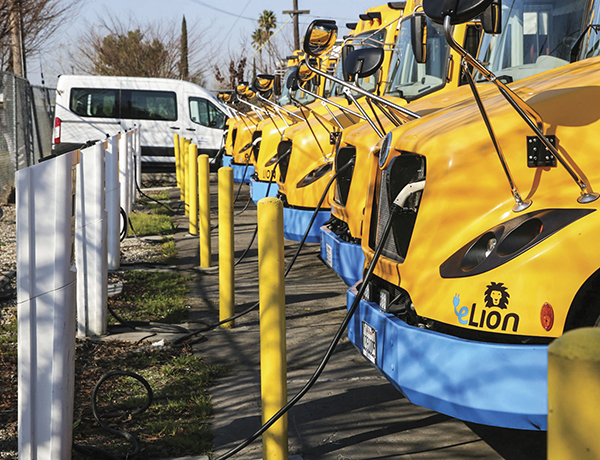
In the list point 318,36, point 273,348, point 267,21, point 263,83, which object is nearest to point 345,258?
point 273,348

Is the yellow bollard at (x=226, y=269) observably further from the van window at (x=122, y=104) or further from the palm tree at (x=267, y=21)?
the palm tree at (x=267, y=21)

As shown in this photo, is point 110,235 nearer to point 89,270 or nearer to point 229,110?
point 89,270

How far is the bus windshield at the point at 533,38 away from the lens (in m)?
4.68

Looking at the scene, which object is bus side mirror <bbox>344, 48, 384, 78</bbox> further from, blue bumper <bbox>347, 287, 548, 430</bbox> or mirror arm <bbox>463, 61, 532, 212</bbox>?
blue bumper <bbox>347, 287, 548, 430</bbox>

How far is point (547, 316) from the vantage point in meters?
2.63

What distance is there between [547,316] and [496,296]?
0.64ft

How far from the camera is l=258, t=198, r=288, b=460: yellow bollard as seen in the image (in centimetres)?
316

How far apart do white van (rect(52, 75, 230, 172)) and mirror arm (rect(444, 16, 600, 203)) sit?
53.7 feet

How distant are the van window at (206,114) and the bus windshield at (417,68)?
12021 mm

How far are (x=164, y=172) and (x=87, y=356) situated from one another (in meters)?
14.4

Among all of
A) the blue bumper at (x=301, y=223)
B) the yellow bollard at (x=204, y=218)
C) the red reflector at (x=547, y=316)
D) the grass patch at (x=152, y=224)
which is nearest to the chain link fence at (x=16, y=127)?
the grass patch at (x=152, y=224)

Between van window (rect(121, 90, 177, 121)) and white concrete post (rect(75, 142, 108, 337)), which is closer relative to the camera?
white concrete post (rect(75, 142, 108, 337))

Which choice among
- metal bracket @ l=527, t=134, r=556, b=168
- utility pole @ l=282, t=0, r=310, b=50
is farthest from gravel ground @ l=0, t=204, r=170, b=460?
utility pole @ l=282, t=0, r=310, b=50

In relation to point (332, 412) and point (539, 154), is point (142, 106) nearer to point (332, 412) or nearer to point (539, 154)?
point (332, 412)
